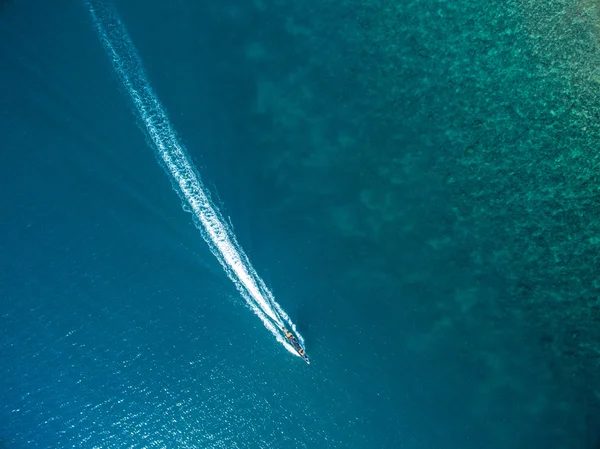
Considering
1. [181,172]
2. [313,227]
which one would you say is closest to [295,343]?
[313,227]

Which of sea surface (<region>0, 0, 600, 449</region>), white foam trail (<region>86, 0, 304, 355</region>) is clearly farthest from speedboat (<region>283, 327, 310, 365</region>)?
sea surface (<region>0, 0, 600, 449</region>)

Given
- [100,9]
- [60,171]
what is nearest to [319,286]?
[60,171]

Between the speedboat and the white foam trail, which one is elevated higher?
the white foam trail

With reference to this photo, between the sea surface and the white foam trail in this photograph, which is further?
the white foam trail

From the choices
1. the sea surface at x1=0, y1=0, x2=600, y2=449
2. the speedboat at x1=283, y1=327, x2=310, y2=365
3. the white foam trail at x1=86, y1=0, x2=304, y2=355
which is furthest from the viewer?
the white foam trail at x1=86, y1=0, x2=304, y2=355

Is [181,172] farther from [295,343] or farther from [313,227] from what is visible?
[295,343]

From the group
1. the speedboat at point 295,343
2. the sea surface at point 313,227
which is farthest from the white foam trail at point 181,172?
the sea surface at point 313,227

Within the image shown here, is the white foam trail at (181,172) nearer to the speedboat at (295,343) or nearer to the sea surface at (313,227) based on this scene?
the speedboat at (295,343)

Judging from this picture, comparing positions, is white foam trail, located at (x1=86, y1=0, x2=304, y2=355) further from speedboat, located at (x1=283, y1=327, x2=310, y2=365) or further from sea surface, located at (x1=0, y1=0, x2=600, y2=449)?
sea surface, located at (x1=0, y1=0, x2=600, y2=449)
